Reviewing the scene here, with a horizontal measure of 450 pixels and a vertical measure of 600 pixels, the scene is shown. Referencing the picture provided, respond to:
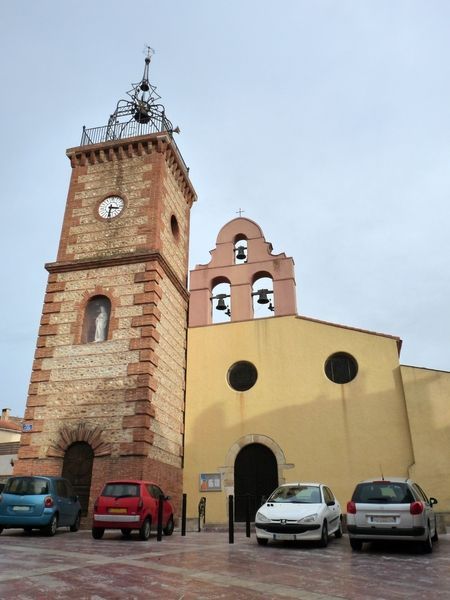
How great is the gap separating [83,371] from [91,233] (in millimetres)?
5402

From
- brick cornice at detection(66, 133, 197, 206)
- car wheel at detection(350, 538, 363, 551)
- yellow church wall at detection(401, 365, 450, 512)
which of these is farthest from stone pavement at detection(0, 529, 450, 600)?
brick cornice at detection(66, 133, 197, 206)

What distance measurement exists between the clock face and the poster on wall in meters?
10.1

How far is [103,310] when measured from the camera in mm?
17109

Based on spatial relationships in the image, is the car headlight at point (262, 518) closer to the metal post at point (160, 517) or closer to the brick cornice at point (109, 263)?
the metal post at point (160, 517)

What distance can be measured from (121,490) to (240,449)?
656cm

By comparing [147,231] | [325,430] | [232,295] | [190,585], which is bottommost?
[190,585]

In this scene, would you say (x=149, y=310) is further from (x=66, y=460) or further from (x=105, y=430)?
(x=66, y=460)

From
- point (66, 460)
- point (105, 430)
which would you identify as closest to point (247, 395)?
point (105, 430)

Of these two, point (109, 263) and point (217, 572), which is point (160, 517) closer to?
point (217, 572)

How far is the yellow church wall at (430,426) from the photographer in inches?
579

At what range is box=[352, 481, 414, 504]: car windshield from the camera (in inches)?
351

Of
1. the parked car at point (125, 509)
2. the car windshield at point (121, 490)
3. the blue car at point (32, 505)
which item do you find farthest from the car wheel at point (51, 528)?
the car windshield at point (121, 490)

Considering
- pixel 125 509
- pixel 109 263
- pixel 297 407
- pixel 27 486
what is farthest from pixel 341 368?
pixel 27 486

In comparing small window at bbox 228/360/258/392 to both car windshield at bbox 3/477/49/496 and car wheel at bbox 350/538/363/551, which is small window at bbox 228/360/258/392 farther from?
car wheel at bbox 350/538/363/551
